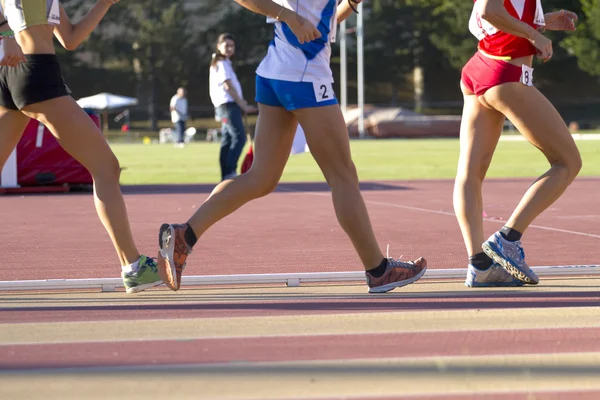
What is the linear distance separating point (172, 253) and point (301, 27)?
Answer: 1.33m

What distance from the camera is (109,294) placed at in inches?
258

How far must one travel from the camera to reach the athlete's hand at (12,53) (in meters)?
6.17

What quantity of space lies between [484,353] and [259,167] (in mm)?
2148

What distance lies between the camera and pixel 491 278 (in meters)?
6.70

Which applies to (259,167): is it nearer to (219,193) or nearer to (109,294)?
(219,193)

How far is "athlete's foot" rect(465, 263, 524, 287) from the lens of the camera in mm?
6684

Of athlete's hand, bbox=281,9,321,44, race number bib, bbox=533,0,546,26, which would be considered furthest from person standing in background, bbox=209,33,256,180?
athlete's hand, bbox=281,9,321,44

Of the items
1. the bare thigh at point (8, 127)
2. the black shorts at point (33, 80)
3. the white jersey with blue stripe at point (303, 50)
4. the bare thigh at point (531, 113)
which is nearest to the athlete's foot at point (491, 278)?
the bare thigh at point (531, 113)

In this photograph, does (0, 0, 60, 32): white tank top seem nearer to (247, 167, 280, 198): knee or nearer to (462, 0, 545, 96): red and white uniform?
(247, 167, 280, 198): knee

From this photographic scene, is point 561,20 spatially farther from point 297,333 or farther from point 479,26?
point 297,333

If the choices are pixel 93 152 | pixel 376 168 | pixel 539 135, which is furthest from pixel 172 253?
pixel 376 168

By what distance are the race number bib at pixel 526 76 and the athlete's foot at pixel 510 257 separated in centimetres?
85

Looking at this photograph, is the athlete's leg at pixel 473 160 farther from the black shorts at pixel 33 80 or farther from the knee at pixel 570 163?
the black shorts at pixel 33 80

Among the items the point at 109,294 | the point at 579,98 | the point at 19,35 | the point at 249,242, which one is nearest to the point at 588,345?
the point at 109,294
